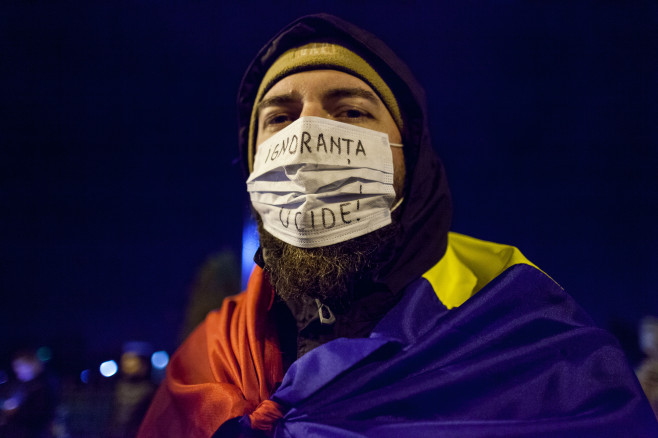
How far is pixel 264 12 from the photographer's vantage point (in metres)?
1.54

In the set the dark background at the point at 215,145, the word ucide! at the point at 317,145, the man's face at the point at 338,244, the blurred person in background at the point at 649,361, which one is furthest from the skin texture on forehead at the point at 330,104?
the blurred person in background at the point at 649,361

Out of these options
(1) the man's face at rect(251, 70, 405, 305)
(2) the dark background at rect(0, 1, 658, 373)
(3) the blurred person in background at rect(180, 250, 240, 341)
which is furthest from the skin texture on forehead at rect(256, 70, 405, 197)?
(3) the blurred person in background at rect(180, 250, 240, 341)

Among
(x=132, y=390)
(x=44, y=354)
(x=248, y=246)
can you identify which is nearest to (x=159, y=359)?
(x=132, y=390)

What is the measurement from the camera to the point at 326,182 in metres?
1.13

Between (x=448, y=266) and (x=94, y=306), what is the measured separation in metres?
1.60

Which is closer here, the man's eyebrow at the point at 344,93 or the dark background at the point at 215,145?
the man's eyebrow at the point at 344,93

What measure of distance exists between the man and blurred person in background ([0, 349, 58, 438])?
456 millimetres

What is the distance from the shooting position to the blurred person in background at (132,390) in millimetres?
1434

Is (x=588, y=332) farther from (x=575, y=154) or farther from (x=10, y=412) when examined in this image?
(x=10, y=412)

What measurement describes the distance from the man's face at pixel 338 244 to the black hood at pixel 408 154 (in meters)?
0.05

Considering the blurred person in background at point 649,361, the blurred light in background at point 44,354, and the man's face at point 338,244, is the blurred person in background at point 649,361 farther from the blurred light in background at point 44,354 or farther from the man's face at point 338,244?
the blurred light in background at point 44,354

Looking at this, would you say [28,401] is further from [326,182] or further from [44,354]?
[326,182]

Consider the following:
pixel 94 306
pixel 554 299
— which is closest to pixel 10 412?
pixel 94 306

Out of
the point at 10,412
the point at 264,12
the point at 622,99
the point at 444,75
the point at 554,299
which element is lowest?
the point at 10,412
